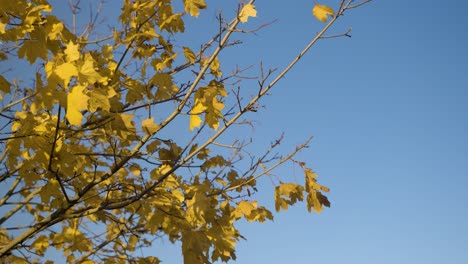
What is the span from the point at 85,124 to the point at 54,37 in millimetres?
639

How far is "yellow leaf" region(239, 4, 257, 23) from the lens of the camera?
2.34 meters

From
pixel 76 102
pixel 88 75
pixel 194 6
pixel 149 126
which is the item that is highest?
pixel 194 6

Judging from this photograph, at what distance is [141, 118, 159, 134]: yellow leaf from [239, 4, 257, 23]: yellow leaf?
0.83 metres

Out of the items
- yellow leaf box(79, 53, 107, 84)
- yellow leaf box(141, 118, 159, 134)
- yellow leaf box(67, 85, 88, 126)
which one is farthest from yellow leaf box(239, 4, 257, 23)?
yellow leaf box(67, 85, 88, 126)

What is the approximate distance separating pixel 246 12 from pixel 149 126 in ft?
3.00

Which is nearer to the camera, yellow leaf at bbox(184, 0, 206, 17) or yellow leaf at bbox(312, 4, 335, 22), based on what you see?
yellow leaf at bbox(312, 4, 335, 22)

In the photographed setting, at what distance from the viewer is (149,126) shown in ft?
7.68

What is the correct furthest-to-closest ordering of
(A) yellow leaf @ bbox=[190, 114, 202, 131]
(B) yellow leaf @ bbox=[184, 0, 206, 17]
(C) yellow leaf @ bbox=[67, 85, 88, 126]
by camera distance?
(B) yellow leaf @ bbox=[184, 0, 206, 17]
(A) yellow leaf @ bbox=[190, 114, 202, 131]
(C) yellow leaf @ bbox=[67, 85, 88, 126]

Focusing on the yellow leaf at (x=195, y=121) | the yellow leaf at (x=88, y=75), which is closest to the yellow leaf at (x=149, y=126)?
the yellow leaf at (x=195, y=121)

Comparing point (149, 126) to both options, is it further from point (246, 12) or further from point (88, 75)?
point (246, 12)

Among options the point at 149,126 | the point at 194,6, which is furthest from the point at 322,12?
the point at 149,126

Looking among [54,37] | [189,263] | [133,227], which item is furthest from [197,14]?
[133,227]

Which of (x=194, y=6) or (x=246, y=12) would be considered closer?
(x=246, y=12)

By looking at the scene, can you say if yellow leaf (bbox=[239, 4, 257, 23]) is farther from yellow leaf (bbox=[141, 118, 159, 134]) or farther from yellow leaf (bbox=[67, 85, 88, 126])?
yellow leaf (bbox=[67, 85, 88, 126])
